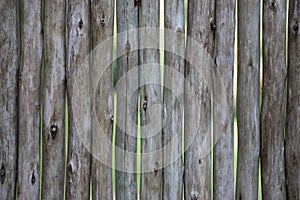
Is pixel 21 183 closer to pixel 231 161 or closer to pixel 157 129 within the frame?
pixel 157 129

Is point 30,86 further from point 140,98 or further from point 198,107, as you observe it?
point 198,107

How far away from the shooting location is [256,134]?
9.67 feet

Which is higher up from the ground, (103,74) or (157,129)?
(103,74)

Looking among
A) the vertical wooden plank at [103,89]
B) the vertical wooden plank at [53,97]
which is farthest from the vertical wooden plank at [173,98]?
the vertical wooden plank at [53,97]

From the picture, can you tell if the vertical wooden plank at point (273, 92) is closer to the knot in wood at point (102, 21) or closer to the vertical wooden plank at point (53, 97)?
the knot in wood at point (102, 21)

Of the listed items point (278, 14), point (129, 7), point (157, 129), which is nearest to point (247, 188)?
point (157, 129)

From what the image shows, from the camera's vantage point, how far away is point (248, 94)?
9.62 feet

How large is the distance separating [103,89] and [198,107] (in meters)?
0.68

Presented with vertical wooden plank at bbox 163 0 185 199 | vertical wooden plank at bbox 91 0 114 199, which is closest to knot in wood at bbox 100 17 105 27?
vertical wooden plank at bbox 91 0 114 199

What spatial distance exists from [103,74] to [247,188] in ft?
4.32

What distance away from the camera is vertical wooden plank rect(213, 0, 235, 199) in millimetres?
2902

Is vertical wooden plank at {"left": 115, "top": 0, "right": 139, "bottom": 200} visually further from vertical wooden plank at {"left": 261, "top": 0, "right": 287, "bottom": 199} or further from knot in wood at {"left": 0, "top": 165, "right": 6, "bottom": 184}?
vertical wooden plank at {"left": 261, "top": 0, "right": 287, "bottom": 199}

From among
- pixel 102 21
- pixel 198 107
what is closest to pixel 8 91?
pixel 102 21

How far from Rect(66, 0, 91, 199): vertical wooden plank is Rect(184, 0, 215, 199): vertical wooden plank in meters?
0.71
